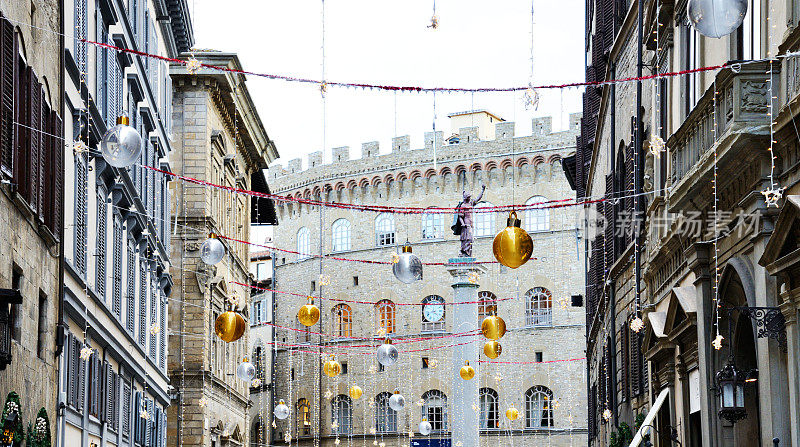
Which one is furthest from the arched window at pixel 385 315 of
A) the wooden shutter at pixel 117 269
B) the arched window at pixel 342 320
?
the wooden shutter at pixel 117 269

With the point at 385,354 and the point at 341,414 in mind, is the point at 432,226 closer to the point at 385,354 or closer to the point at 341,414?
the point at 341,414

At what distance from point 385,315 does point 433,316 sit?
113 inches

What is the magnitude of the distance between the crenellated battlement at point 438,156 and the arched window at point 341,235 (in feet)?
6.84

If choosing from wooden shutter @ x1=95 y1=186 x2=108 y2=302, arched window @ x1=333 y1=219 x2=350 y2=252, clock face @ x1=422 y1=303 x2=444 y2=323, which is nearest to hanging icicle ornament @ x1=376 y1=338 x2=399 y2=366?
wooden shutter @ x1=95 y1=186 x2=108 y2=302

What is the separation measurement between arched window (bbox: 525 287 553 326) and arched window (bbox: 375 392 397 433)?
8.32m

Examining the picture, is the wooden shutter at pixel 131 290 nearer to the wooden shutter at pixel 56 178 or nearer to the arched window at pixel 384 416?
the wooden shutter at pixel 56 178

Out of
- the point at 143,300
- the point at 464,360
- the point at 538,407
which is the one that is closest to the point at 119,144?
the point at 143,300

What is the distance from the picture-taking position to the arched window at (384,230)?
66.6 meters

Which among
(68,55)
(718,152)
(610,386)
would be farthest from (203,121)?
(718,152)

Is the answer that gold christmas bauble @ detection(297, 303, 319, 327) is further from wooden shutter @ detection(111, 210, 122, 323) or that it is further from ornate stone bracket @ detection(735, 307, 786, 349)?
ornate stone bracket @ detection(735, 307, 786, 349)

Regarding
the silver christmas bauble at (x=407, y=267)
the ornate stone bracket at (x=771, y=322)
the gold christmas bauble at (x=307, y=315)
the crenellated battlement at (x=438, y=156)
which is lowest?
the ornate stone bracket at (x=771, y=322)

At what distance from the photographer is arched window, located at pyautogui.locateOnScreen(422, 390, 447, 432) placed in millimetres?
62688

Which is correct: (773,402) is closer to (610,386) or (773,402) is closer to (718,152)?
(718,152)

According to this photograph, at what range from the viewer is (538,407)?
60.1m
